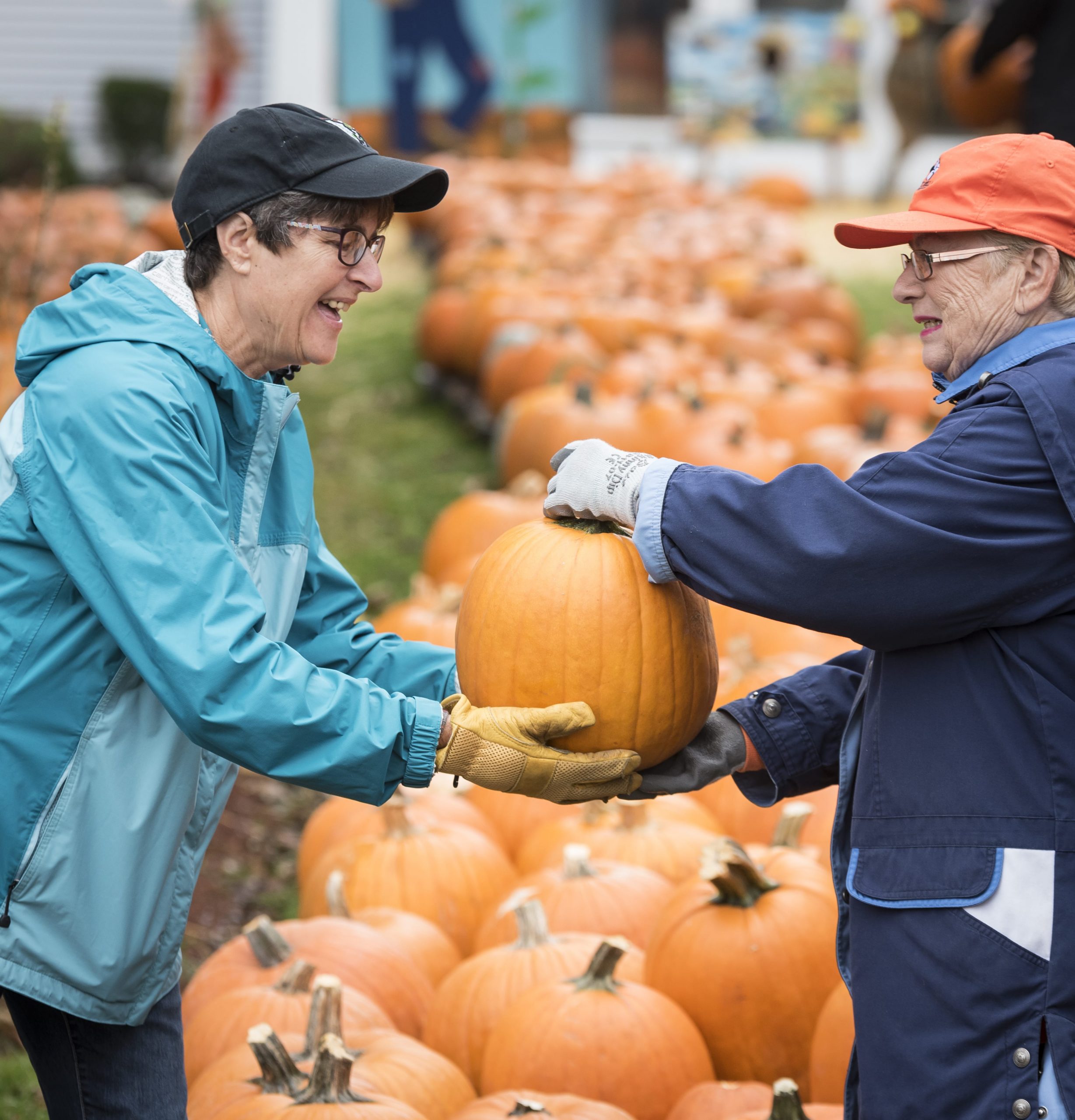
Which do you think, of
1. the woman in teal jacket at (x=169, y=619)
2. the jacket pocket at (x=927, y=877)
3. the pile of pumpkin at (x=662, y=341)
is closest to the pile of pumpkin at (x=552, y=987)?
the woman in teal jacket at (x=169, y=619)

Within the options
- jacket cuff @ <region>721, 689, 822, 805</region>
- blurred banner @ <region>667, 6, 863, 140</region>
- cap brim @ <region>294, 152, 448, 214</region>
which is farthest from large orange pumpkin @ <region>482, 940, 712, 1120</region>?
blurred banner @ <region>667, 6, 863, 140</region>

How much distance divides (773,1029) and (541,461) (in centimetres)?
430

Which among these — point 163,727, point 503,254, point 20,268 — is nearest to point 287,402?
point 163,727

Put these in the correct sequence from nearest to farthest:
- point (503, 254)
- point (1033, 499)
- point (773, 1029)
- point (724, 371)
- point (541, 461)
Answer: point (1033, 499), point (773, 1029), point (541, 461), point (724, 371), point (503, 254)

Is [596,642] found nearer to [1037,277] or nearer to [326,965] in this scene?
[1037,277]

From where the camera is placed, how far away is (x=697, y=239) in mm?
12570

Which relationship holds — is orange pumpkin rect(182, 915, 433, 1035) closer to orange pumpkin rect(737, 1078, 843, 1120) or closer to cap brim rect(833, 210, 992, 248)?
orange pumpkin rect(737, 1078, 843, 1120)

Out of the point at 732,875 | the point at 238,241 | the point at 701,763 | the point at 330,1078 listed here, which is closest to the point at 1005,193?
the point at 701,763

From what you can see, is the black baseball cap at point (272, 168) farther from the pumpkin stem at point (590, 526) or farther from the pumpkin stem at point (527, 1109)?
the pumpkin stem at point (527, 1109)

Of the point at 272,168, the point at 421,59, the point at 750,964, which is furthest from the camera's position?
the point at 421,59

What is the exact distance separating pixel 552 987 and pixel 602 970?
0.39 feet

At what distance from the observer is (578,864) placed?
3531 mm

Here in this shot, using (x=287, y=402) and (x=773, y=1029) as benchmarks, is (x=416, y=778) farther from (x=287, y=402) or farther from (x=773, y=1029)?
(x=773, y=1029)

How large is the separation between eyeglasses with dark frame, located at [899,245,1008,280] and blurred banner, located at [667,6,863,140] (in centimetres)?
2023
